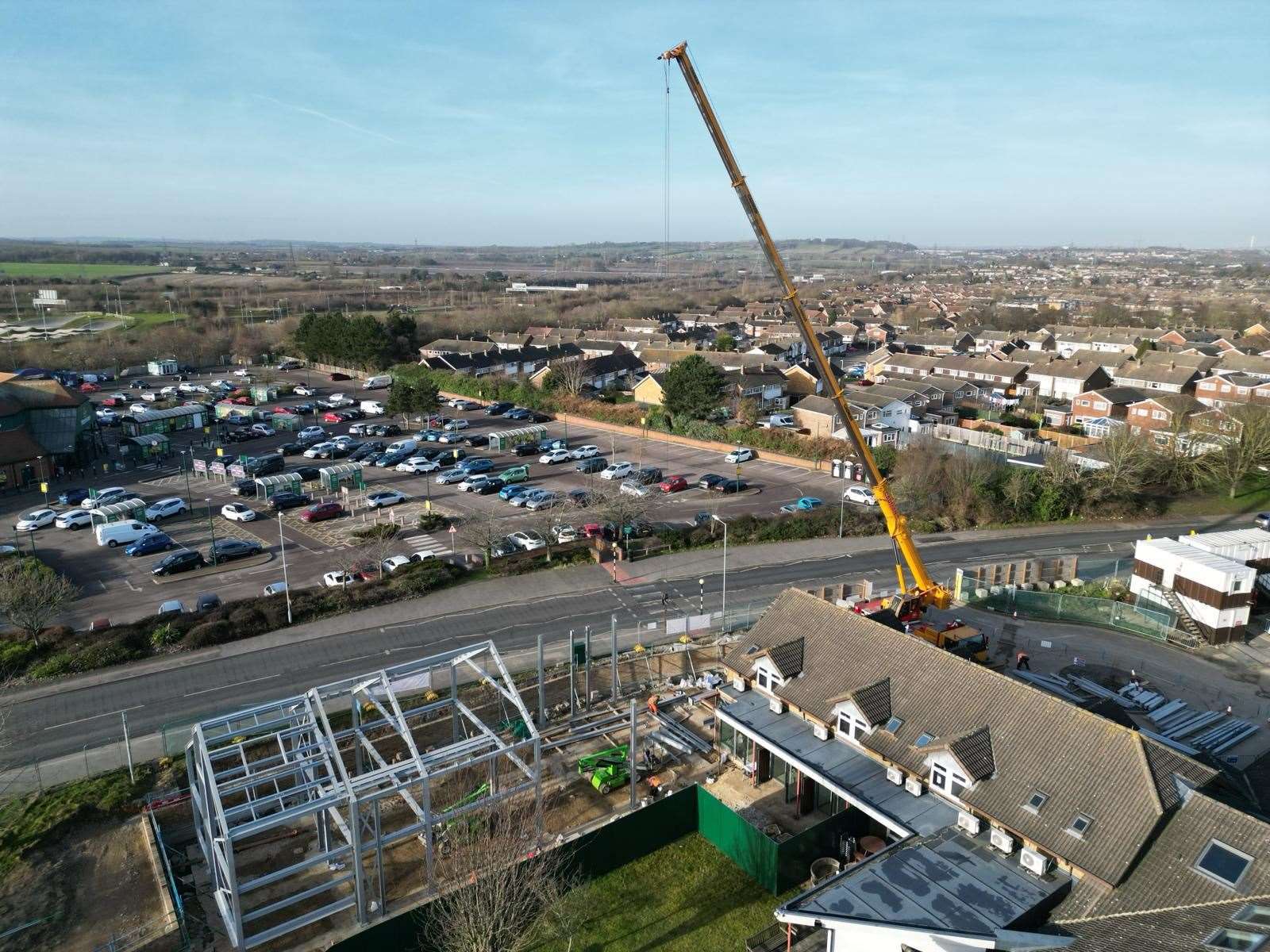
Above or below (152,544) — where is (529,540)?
above

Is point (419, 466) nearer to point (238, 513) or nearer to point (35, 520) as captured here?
point (238, 513)

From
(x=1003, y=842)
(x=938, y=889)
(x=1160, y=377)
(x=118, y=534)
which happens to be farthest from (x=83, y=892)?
(x=1160, y=377)

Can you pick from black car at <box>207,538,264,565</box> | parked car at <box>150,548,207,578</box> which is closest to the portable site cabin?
black car at <box>207,538,264,565</box>

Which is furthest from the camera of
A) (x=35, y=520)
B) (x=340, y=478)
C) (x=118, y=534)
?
(x=340, y=478)

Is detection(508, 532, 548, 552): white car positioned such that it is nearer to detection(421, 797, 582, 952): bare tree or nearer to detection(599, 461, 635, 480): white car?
detection(599, 461, 635, 480): white car

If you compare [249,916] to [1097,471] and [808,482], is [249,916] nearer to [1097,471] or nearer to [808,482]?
[808,482]

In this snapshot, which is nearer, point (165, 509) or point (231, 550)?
point (231, 550)

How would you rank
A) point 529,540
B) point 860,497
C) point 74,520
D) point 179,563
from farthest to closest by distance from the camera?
point 860,497
point 74,520
point 529,540
point 179,563

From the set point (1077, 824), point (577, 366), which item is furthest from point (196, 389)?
point (1077, 824)
